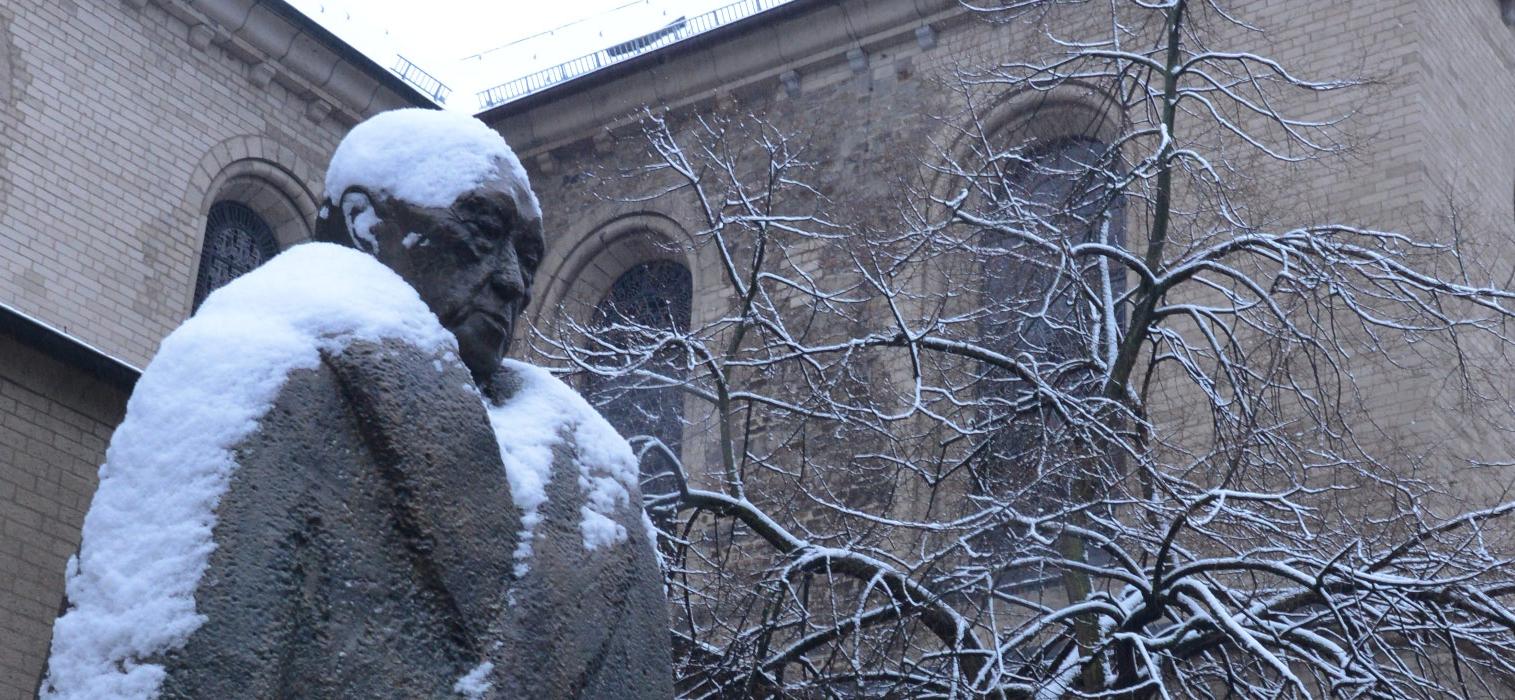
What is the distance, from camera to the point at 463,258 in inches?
122

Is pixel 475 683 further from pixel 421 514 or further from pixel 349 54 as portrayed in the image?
pixel 349 54

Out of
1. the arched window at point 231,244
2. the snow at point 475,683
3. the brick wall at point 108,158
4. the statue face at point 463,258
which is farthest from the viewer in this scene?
the arched window at point 231,244

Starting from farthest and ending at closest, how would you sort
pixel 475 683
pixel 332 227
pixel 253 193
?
pixel 253 193
pixel 332 227
pixel 475 683

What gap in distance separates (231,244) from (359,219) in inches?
637

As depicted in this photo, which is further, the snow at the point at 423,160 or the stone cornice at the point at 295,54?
the stone cornice at the point at 295,54

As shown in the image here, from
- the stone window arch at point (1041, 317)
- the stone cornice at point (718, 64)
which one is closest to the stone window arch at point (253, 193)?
the stone cornice at point (718, 64)

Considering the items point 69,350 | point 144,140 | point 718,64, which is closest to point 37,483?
point 69,350

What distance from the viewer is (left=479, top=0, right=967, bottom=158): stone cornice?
1867cm

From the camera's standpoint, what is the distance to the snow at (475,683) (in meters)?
2.76

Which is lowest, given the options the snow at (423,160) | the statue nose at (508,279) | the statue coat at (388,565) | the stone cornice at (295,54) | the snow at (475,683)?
the snow at (475,683)

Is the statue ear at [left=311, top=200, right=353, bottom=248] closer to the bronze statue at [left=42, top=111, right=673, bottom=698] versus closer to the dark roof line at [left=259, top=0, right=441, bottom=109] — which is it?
the bronze statue at [left=42, top=111, right=673, bottom=698]

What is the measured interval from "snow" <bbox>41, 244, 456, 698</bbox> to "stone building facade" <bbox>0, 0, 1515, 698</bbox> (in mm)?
10207

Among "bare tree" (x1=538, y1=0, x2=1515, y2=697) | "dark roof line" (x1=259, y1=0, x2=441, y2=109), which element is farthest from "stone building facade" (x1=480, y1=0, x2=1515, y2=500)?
"dark roof line" (x1=259, y1=0, x2=441, y2=109)

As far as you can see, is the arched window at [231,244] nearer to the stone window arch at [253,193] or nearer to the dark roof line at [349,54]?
the stone window arch at [253,193]
